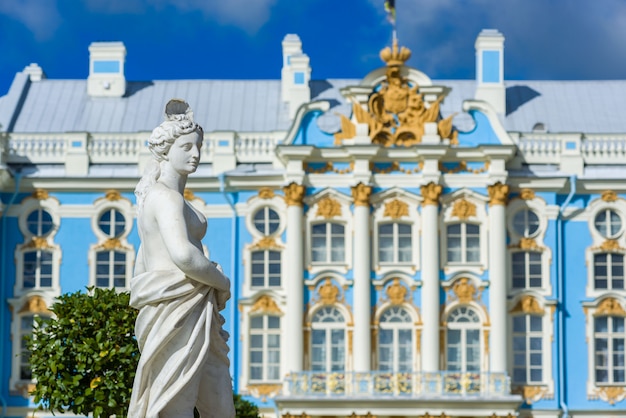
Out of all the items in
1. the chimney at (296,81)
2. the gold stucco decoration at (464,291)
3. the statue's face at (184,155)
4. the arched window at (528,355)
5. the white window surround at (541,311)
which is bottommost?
the statue's face at (184,155)

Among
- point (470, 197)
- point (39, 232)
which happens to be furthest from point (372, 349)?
point (39, 232)

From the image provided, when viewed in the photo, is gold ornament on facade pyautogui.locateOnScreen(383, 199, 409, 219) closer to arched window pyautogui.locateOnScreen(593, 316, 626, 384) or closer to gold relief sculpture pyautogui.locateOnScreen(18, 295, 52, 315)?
arched window pyautogui.locateOnScreen(593, 316, 626, 384)

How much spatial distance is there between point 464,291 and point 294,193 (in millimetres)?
5318

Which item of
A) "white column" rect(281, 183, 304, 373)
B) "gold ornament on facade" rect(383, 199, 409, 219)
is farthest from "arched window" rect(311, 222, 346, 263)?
"gold ornament on facade" rect(383, 199, 409, 219)

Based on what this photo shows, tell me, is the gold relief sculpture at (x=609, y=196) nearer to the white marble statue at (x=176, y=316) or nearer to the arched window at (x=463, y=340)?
the arched window at (x=463, y=340)

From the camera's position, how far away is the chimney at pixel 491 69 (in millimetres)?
47719

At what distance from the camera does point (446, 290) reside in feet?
148

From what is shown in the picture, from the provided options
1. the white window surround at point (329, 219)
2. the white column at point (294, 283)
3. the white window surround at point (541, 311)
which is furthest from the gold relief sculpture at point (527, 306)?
the white column at point (294, 283)

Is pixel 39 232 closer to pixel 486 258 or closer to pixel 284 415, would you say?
pixel 284 415

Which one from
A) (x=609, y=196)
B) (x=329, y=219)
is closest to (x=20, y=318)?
(x=329, y=219)

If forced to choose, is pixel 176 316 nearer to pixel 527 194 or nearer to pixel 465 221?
pixel 465 221

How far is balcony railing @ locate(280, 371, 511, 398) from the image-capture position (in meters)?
43.7

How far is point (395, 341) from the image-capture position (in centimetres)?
4484

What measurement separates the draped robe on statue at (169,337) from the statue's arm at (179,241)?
0.14m
